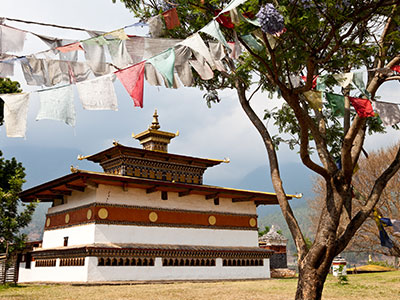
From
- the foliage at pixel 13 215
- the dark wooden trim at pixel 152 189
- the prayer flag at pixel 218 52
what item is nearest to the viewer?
the prayer flag at pixel 218 52

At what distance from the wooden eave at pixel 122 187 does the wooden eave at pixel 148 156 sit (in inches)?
104

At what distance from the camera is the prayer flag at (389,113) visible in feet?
29.6

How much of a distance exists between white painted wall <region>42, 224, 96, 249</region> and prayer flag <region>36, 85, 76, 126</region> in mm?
13777

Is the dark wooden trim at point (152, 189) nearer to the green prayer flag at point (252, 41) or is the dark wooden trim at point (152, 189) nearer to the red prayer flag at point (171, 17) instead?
the red prayer flag at point (171, 17)

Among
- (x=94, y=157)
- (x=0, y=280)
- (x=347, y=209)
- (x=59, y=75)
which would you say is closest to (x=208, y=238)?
(x=94, y=157)

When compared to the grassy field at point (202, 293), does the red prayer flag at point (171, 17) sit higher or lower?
higher

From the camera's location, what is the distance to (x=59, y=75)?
8.34 meters

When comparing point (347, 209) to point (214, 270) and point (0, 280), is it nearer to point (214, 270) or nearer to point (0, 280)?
point (214, 270)

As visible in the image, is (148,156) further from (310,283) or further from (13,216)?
(310,283)

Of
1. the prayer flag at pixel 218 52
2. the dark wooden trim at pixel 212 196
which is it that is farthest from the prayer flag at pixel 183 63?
the dark wooden trim at pixel 212 196

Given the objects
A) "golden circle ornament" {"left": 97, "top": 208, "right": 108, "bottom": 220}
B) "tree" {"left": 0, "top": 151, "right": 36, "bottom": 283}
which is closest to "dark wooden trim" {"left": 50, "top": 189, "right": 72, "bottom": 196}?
"golden circle ornament" {"left": 97, "top": 208, "right": 108, "bottom": 220}

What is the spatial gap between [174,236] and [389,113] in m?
14.9

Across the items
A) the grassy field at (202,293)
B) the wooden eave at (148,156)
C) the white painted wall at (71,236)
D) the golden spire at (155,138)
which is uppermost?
the golden spire at (155,138)

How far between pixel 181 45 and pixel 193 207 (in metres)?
16.1
